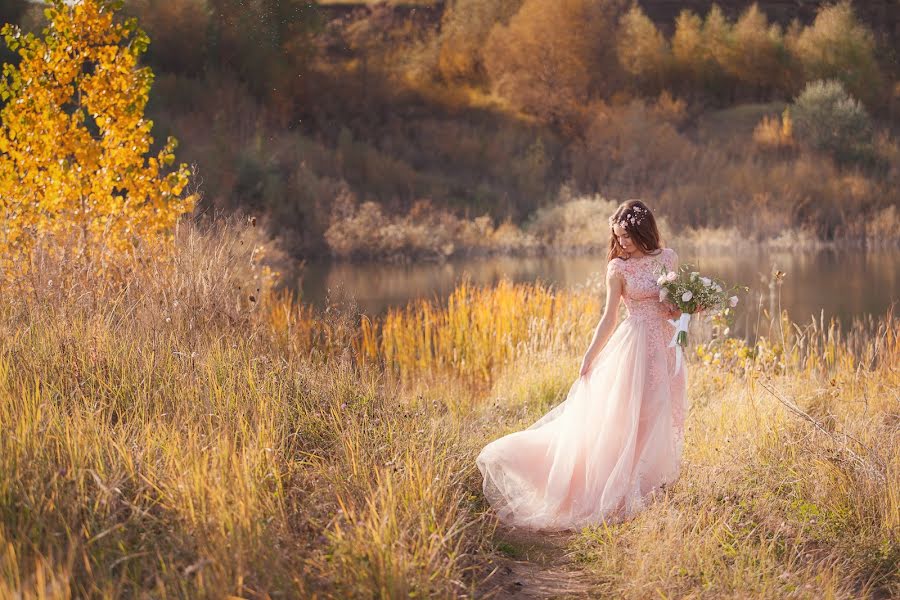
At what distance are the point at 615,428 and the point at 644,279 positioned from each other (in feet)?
2.41

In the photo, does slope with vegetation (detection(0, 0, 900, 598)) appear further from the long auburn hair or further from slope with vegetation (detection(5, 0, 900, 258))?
slope with vegetation (detection(5, 0, 900, 258))

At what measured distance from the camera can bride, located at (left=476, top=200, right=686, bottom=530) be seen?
4.46m

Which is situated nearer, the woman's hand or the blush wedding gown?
the blush wedding gown

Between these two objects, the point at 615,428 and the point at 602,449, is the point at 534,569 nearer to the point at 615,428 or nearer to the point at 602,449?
the point at 602,449

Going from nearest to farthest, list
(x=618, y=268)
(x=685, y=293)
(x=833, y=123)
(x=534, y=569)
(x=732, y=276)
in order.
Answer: (x=534, y=569) < (x=685, y=293) < (x=618, y=268) < (x=732, y=276) < (x=833, y=123)

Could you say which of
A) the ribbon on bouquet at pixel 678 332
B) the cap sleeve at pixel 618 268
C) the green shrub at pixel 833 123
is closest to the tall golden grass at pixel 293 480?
the ribbon on bouquet at pixel 678 332

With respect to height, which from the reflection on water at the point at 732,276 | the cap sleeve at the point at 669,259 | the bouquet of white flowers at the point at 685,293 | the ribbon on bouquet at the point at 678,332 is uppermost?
the cap sleeve at the point at 669,259

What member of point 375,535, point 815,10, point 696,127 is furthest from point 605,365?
point 815,10

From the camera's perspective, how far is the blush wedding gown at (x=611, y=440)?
4.45m

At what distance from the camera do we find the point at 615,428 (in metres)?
4.55

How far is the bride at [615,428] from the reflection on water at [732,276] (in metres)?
7.69

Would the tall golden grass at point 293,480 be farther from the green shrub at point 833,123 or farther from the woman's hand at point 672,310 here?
the green shrub at point 833,123

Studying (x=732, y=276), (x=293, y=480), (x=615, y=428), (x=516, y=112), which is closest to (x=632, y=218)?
(x=615, y=428)

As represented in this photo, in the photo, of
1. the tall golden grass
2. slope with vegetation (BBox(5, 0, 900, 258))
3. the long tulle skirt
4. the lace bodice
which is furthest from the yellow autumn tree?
slope with vegetation (BBox(5, 0, 900, 258))
